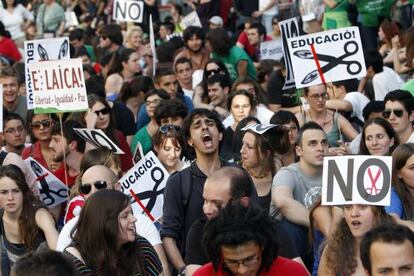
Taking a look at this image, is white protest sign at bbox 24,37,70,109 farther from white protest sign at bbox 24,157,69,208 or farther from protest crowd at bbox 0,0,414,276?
white protest sign at bbox 24,157,69,208

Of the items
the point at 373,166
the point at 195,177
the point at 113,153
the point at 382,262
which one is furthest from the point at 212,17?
the point at 382,262

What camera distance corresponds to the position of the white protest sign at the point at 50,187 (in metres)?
10.9

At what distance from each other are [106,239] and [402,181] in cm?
260

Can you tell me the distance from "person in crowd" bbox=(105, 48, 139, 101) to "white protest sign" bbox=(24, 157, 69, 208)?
5534 mm

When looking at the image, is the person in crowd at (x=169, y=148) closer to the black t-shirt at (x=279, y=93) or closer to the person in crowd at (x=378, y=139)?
A: the person in crowd at (x=378, y=139)

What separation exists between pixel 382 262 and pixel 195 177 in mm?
3061

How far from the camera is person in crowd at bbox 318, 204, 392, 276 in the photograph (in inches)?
295

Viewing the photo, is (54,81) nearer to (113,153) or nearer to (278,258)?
(113,153)

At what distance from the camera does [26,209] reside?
31.2 ft

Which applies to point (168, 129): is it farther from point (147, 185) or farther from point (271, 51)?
point (271, 51)

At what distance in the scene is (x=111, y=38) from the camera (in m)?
20.8

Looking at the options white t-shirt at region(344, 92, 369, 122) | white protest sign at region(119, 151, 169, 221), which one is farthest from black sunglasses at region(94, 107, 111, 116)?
white protest sign at region(119, 151, 169, 221)

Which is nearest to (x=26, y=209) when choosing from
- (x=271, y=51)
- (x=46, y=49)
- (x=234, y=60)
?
(x=46, y=49)

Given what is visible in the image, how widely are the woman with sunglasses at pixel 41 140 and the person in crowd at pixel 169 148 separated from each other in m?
0.94
